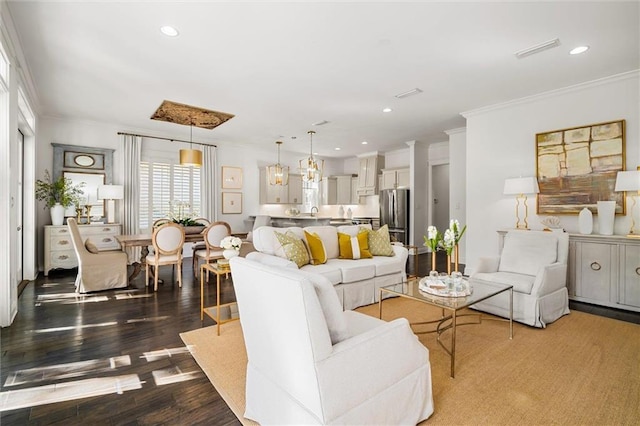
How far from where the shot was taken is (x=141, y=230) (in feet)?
22.0

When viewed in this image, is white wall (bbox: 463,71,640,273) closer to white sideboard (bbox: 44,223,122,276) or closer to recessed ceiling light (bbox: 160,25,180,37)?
recessed ceiling light (bbox: 160,25,180,37)

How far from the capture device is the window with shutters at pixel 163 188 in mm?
6750

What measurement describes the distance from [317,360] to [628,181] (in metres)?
4.43

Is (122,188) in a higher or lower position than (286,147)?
lower

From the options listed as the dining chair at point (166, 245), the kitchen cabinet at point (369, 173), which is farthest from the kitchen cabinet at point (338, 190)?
the dining chair at point (166, 245)

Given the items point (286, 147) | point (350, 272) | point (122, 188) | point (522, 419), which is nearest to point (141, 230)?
point (122, 188)

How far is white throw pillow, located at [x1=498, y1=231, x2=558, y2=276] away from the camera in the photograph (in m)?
3.58

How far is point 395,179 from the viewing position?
28.0ft

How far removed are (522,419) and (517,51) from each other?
3.40m

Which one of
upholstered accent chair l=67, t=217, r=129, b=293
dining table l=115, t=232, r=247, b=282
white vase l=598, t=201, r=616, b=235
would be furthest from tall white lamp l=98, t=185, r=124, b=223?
white vase l=598, t=201, r=616, b=235

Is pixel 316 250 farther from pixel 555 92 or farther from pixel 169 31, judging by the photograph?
pixel 555 92

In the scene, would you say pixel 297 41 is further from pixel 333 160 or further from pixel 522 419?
pixel 333 160

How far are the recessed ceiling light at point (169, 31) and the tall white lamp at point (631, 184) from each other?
17.0ft

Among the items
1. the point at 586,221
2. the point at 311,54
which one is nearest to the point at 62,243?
the point at 311,54
